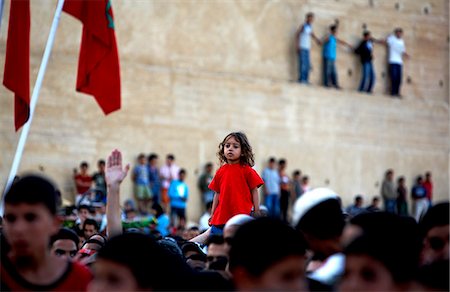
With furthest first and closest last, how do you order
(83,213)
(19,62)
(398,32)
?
1. (398,32)
2. (83,213)
3. (19,62)

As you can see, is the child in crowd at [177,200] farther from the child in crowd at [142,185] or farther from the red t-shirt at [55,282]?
the red t-shirt at [55,282]

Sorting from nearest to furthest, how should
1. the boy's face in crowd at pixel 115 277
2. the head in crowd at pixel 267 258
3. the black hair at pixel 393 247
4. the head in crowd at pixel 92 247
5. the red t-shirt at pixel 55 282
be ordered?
the black hair at pixel 393 247
the head in crowd at pixel 267 258
the boy's face in crowd at pixel 115 277
the red t-shirt at pixel 55 282
the head in crowd at pixel 92 247

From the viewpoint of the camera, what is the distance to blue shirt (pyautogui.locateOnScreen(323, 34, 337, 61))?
30.6 m

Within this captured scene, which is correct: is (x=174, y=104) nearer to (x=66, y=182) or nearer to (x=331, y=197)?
(x=66, y=182)

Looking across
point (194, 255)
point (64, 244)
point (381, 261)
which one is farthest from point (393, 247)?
point (64, 244)

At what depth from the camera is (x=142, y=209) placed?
26406 mm

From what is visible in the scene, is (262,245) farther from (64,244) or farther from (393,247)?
(64,244)

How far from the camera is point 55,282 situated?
6.12 metres

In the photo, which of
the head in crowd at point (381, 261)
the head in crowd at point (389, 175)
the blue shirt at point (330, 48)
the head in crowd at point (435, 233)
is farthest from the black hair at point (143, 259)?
the head in crowd at point (389, 175)

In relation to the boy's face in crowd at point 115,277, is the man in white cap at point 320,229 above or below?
above

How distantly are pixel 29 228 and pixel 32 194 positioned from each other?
0.60ft

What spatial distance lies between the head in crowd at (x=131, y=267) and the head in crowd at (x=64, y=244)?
10.3 feet

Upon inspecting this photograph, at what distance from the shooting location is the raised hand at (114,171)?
24.0ft

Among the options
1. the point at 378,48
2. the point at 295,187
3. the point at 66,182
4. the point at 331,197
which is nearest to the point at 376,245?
the point at 331,197
